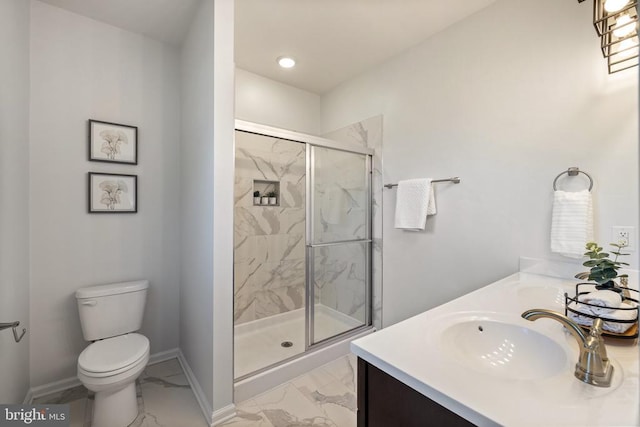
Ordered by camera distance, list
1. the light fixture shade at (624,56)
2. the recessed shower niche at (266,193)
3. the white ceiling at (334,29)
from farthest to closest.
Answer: the recessed shower niche at (266,193), the white ceiling at (334,29), the light fixture shade at (624,56)

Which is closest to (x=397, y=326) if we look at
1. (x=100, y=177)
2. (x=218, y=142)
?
(x=218, y=142)

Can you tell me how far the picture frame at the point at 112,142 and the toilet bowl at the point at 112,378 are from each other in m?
1.21

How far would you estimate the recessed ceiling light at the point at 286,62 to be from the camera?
2.48 m

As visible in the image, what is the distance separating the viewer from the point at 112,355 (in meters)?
1.61

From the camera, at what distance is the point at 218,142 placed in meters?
1.58

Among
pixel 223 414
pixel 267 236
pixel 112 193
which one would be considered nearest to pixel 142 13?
pixel 112 193

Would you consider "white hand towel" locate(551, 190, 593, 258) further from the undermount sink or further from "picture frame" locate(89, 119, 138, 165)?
"picture frame" locate(89, 119, 138, 165)

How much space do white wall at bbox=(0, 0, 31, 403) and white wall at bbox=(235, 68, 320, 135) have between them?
1392mm

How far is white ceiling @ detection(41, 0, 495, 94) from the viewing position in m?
1.86

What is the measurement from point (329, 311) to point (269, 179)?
1378 mm

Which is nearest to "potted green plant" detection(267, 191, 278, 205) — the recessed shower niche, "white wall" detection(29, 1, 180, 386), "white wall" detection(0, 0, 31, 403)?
the recessed shower niche

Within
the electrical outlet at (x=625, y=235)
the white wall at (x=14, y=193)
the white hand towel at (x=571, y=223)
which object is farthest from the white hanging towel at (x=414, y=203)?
the white wall at (x=14, y=193)

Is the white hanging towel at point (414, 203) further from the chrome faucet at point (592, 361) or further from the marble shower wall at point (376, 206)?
the chrome faucet at point (592, 361)

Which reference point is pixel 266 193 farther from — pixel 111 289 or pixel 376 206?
pixel 111 289
